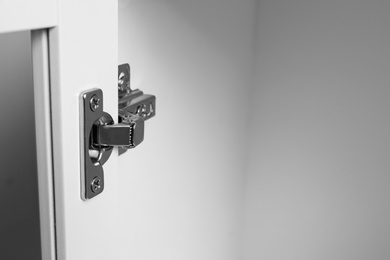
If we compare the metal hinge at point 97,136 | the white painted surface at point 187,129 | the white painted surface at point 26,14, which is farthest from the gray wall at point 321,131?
the white painted surface at point 26,14

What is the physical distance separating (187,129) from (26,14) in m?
0.65

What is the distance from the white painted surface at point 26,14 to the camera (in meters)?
0.37

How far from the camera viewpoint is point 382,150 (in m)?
1.36

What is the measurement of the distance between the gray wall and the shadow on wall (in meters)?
1.01

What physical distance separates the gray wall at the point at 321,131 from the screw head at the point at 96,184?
3.23ft

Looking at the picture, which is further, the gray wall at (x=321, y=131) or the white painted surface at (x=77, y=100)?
the gray wall at (x=321, y=131)

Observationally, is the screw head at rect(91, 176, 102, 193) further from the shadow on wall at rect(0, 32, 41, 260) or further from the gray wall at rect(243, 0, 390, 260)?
the gray wall at rect(243, 0, 390, 260)

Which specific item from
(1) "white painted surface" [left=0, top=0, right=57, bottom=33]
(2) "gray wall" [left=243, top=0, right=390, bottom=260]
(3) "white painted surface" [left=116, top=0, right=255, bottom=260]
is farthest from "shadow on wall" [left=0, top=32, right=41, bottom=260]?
(2) "gray wall" [left=243, top=0, right=390, bottom=260]

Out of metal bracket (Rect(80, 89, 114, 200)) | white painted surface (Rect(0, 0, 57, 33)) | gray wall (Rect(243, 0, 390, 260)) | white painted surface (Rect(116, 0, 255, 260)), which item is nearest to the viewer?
white painted surface (Rect(0, 0, 57, 33))

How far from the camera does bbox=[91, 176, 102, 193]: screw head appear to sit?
1.62ft

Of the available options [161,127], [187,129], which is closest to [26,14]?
[161,127]

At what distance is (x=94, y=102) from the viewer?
18.9 inches

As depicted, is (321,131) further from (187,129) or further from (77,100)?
(77,100)

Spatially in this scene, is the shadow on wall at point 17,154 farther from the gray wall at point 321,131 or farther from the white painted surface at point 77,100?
the gray wall at point 321,131
